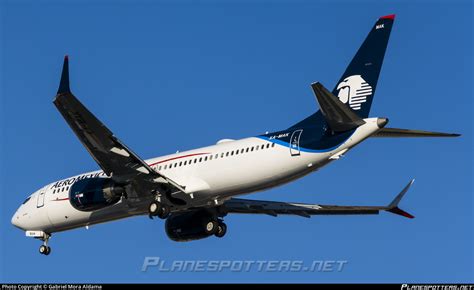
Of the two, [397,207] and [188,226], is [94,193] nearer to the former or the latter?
[188,226]

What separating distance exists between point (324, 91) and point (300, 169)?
219 inches

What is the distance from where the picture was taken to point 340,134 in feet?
137

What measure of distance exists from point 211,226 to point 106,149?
7.95m

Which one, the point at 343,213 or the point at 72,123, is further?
the point at 343,213

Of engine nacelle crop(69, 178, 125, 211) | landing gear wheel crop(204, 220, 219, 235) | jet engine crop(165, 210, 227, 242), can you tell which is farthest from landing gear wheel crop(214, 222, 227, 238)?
engine nacelle crop(69, 178, 125, 211)

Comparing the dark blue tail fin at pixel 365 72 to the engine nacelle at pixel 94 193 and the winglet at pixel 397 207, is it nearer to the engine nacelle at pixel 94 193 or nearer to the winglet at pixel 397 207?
the winglet at pixel 397 207

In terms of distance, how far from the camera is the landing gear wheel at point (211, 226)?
49.4 metres

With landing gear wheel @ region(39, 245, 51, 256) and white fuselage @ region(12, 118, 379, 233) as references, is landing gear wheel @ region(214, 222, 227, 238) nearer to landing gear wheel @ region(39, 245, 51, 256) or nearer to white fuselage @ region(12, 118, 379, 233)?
white fuselage @ region(12, 118, 379, 233)

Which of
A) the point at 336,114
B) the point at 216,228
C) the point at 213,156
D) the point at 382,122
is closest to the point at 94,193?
the point at 213,156

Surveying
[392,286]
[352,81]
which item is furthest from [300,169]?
[392,286]

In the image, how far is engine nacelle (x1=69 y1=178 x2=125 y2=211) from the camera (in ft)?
150

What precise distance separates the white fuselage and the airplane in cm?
4

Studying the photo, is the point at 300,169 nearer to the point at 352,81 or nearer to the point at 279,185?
the point at 279,185

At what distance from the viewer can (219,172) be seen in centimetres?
4438
